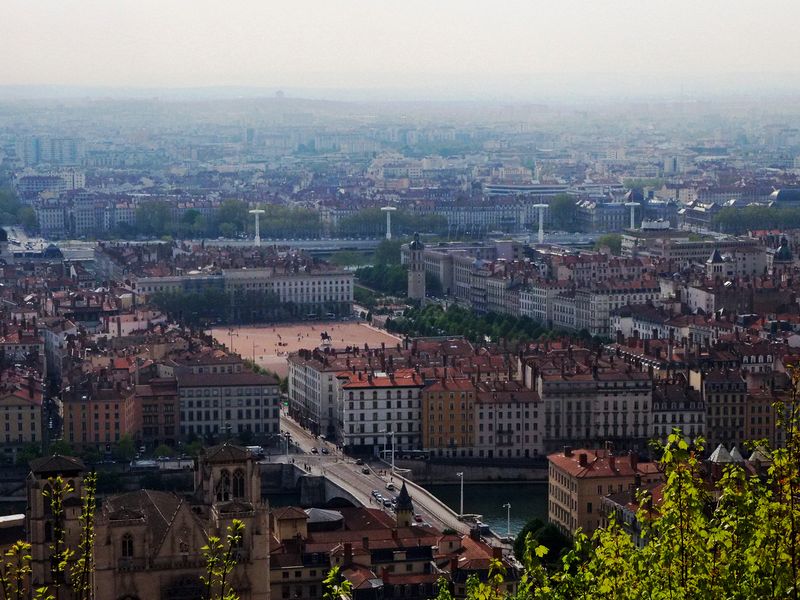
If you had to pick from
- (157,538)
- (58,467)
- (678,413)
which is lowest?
(678,413)

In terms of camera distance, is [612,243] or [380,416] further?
[612,243]

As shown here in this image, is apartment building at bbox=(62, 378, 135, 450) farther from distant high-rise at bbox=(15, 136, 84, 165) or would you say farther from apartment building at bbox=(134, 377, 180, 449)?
distant high-rise at bbox=(15, 136, 84, 165)

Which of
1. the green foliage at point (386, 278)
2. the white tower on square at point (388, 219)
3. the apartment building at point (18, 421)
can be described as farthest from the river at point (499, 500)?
the white tower on square at point (388, 219)

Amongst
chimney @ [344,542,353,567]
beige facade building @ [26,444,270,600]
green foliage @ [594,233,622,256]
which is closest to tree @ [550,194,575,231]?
green foliage @ [594,233,622,256]

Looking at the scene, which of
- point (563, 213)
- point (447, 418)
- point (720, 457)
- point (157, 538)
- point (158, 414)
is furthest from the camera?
point (563, 213)

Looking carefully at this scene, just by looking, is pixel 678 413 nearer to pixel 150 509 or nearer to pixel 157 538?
pixel 150 509

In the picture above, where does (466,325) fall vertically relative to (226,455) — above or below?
below

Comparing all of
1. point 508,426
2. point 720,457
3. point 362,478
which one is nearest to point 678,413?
point 508,426

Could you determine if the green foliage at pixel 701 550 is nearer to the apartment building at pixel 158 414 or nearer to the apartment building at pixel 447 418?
the apartment building at pixel 447 418
